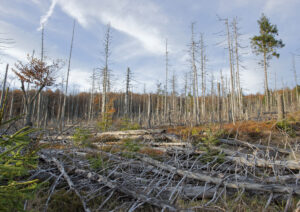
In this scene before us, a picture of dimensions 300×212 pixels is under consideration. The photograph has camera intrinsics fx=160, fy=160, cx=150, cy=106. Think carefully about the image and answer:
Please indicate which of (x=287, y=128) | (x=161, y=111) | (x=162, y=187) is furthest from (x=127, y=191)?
(x=161, y=111)

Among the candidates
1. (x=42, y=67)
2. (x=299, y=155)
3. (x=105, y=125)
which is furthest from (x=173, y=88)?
(x=299, y=155)

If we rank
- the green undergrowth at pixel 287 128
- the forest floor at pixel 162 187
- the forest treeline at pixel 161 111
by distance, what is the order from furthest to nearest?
the forest treeline at pixel 161 111
the green undergrowth at pixel 287 128
the forest floor at pixel 162 187

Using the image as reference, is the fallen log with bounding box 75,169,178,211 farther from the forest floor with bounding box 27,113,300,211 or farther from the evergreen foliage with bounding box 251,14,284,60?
the evergreen foliage with bounding box 251,14,284,60

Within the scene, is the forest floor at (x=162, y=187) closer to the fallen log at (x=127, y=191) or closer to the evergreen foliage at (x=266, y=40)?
the fallen log at (x=127, y=191)

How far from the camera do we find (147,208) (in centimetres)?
212

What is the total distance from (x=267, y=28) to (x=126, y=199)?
80.6 feet

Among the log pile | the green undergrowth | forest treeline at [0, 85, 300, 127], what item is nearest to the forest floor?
the log pile

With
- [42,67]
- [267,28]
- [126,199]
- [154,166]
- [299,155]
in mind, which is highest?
[267,28]

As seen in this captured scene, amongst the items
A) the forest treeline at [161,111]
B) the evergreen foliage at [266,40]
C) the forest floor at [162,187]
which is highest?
the evergreen foliage at [266,40]

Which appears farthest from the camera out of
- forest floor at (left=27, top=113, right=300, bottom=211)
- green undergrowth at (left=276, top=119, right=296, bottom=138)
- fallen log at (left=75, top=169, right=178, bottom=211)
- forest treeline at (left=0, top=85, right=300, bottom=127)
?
forest treeline at (left=0, top=85, right=300, bottom=127)

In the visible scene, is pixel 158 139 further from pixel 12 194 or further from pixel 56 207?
pixel 12 194

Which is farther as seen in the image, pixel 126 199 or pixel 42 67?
pixel 42 67

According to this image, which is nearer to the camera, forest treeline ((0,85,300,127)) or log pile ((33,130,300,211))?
log pile ((33,130,300,211))

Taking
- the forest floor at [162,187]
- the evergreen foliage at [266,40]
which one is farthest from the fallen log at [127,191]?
the evergreen foliage at [266,40]
